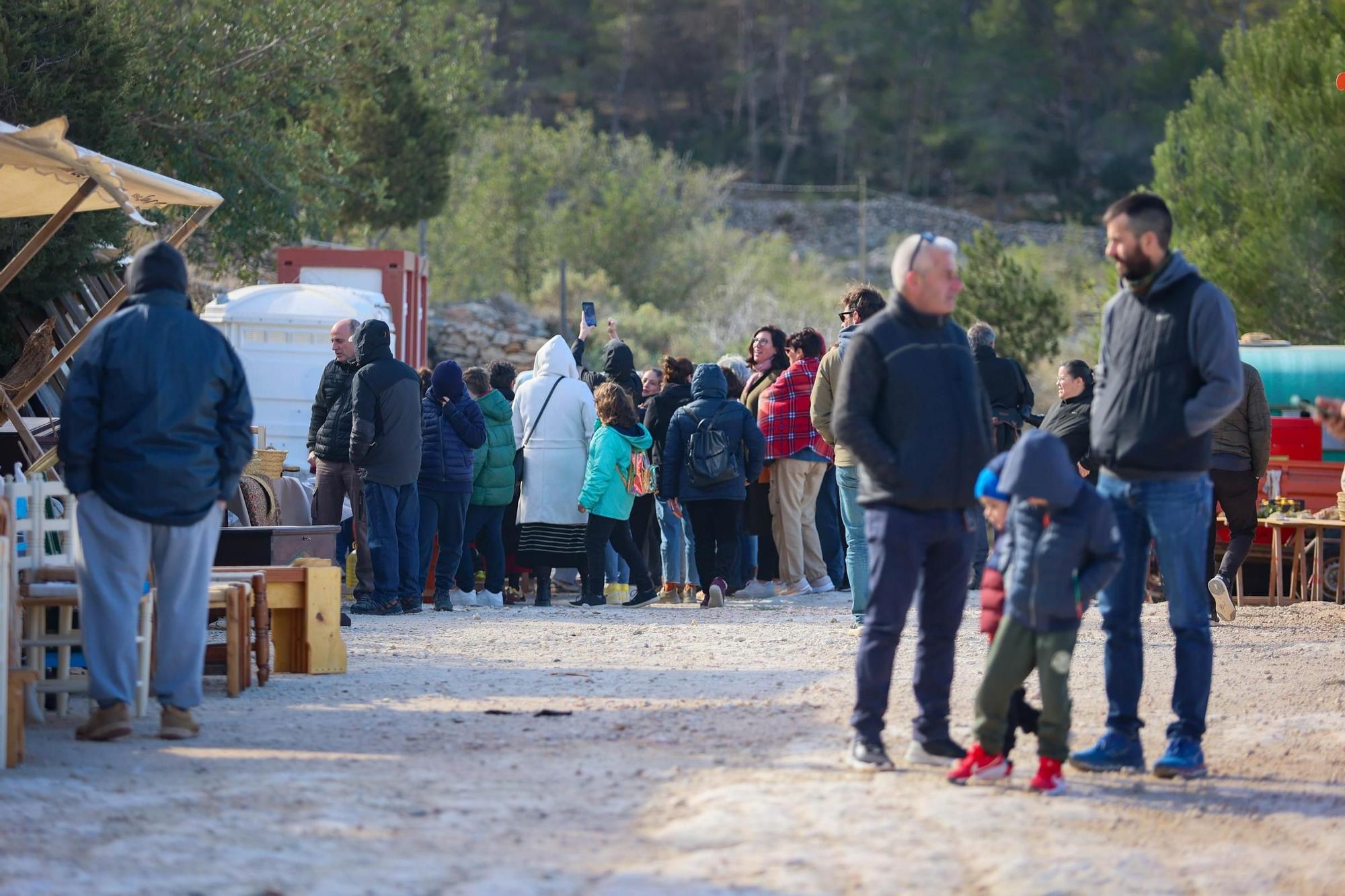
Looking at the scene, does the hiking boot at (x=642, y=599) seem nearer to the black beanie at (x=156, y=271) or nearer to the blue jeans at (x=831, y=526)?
the blue jeans at (x=831, y=526)

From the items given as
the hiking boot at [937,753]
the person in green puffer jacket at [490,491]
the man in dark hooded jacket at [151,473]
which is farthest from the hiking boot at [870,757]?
the person in green puffer jacket at [490,491]

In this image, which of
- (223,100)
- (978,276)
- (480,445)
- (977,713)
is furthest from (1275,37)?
(977,713)

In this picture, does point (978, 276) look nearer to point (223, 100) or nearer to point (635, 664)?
point (223, 100)

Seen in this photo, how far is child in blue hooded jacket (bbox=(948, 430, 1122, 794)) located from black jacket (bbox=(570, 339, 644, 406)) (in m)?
6.33

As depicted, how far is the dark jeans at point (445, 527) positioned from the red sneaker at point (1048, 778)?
6.29 meters

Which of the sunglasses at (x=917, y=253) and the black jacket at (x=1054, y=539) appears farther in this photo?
the sunglasses at (x=917, y=253)

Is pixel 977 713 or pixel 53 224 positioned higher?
pixel 53 224

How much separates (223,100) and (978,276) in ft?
69.2

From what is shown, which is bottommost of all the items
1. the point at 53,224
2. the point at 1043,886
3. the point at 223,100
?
the point at 1043,886

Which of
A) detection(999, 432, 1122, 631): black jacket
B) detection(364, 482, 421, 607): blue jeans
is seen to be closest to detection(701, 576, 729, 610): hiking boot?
detection(364, 482, 421, 607): blue jeans

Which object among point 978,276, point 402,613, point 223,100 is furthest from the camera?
point 978,276

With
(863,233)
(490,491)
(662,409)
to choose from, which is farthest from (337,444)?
(863,233)

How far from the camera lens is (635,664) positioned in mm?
8125

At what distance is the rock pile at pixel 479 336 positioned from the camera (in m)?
27.6
